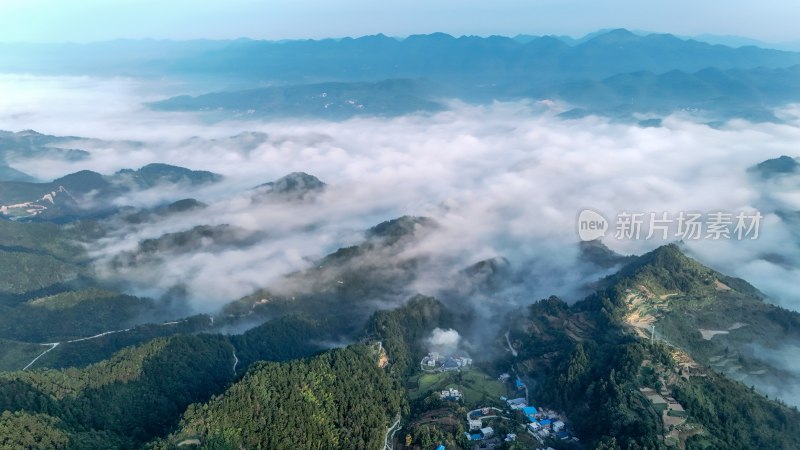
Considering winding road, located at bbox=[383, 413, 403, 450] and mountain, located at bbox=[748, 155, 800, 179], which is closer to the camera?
winding road, located at bbox=[383, 413, 403, 450]

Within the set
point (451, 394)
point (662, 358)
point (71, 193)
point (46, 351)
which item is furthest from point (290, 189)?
point (662, 358)

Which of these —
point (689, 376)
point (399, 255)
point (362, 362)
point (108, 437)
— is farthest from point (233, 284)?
point (689, 376)

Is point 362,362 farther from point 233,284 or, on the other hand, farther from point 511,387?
point 233,284

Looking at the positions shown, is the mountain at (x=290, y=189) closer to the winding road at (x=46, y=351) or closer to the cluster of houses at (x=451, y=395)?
the winding road at (x=46, y=351)

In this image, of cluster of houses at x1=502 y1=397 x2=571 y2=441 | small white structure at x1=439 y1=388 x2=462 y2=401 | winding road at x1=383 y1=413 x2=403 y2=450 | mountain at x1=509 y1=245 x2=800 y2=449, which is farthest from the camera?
small white structure at x1=439 y1=388 x2=462 y2=401

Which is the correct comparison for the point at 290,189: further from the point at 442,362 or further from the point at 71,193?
the point at 442,362

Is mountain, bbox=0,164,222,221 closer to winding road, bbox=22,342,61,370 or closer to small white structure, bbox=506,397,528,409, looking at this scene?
winding road, bbox=22,342,61,370

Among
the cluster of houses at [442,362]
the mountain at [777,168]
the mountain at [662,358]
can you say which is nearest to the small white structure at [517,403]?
the mountain at [662,358]

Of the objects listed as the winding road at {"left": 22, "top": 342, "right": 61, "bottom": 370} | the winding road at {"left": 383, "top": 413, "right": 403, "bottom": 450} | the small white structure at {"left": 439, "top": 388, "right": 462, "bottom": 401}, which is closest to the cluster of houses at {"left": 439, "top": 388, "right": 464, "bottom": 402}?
the small white structure at {"left": 439, "top": 388, "right": 462, "bottom": 401}
